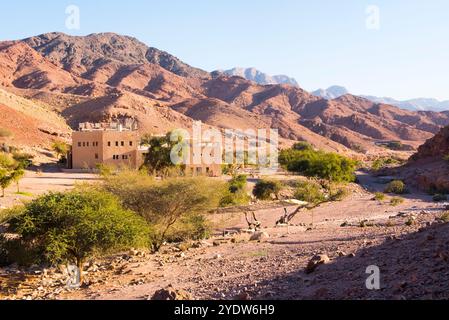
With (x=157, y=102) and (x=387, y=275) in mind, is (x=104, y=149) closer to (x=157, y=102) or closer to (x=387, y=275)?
(x=387, y=275)

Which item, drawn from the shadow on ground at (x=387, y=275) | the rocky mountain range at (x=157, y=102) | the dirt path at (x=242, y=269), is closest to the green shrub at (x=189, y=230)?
the dirt path at (x=242, y=269)

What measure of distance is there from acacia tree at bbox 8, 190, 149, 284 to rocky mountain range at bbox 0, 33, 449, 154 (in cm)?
4741

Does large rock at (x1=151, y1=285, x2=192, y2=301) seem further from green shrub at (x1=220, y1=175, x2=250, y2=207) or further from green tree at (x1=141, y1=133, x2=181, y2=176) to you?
green tree at (x1=141, y1=133, x2=181, y2=176)

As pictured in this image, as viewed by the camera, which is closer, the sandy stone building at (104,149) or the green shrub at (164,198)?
the green shrub at (164,198)

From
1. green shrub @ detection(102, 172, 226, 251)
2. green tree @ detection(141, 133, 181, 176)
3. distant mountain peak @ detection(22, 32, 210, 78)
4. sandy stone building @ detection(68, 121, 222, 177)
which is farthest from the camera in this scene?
distant mountain peak @ detection(22, 32, 210, 78)

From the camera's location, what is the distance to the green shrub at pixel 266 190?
126ft

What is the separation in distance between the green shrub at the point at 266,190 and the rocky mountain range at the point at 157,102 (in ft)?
113

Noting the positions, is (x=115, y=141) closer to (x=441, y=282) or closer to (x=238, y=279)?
(x=238, y=279)

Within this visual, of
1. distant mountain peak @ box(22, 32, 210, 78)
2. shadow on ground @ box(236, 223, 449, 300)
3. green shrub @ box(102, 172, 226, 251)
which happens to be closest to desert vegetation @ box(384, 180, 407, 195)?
green shrub @ box(102, 172, 226, 251)

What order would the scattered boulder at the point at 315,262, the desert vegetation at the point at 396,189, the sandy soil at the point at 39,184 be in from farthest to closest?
the desert vegetation at the point at 396,189 < the sandy soil at the point at 39,184 < the scattered boulder at the point at 315,262

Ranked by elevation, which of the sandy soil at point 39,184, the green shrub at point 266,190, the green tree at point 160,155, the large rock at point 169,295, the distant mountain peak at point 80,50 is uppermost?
the distant mountain peak at point 80,50

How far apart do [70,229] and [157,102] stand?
94486mm

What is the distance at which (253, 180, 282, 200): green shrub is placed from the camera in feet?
126

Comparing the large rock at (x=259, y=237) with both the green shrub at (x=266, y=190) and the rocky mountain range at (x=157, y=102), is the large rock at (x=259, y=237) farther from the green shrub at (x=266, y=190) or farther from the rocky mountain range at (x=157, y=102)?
the rocky mountain range at (x=157, y=102)
